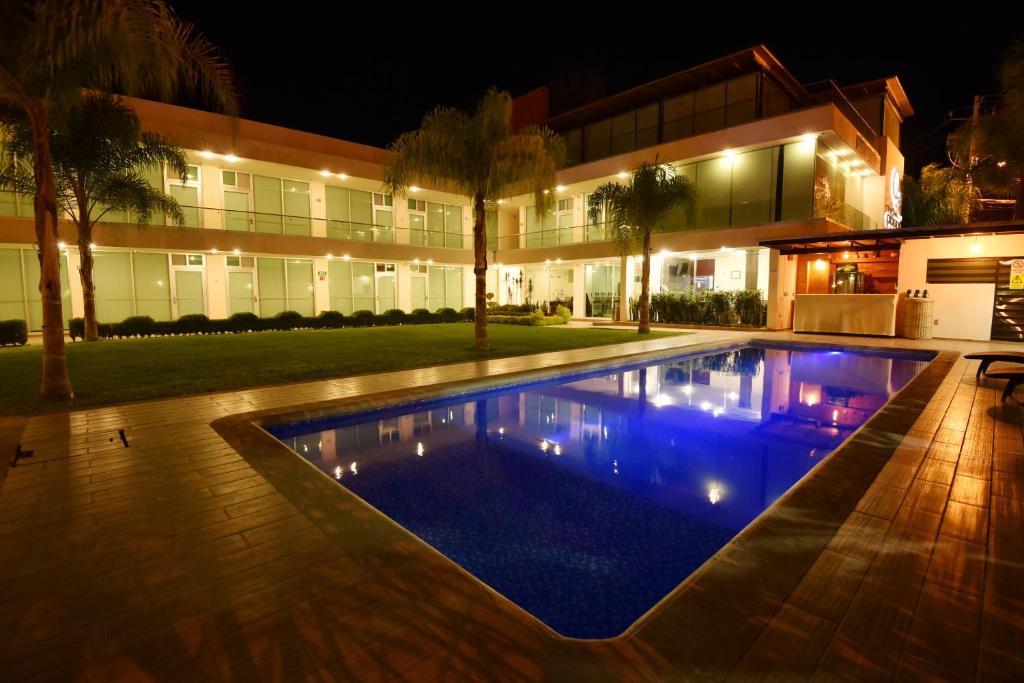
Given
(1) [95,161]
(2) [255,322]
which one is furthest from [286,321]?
(1) [95,161]

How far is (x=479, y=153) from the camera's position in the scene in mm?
10570

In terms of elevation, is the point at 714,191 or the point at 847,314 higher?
the point at 714,191

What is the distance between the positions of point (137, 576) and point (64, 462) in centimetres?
250

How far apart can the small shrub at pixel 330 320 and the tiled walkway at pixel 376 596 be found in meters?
16.2

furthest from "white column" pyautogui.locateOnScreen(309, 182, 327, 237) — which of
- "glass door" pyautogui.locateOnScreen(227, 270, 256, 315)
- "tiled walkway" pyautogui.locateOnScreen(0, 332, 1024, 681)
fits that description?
"tiled walkway" pyautogui.locateOnScreen(0, 332, 1024, 681)

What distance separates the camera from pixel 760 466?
504cm

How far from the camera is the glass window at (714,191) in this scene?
18266 millimetres

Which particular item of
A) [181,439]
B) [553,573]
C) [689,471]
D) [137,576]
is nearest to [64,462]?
[181,439]

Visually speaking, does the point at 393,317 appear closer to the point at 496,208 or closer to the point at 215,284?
the point at 496,208

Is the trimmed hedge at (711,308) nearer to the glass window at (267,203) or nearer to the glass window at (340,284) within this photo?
the glass window at (340,284)

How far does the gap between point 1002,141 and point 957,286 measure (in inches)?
160

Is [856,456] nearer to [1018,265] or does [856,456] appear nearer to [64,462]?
[64,462]

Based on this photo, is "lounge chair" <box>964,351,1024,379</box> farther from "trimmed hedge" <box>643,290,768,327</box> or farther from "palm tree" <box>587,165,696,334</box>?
"trimmed hedge" <box>643,290,768,327</box>

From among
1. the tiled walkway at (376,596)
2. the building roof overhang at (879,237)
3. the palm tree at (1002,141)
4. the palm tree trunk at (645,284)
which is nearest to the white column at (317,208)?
the palm tree trunk at (645,284)
